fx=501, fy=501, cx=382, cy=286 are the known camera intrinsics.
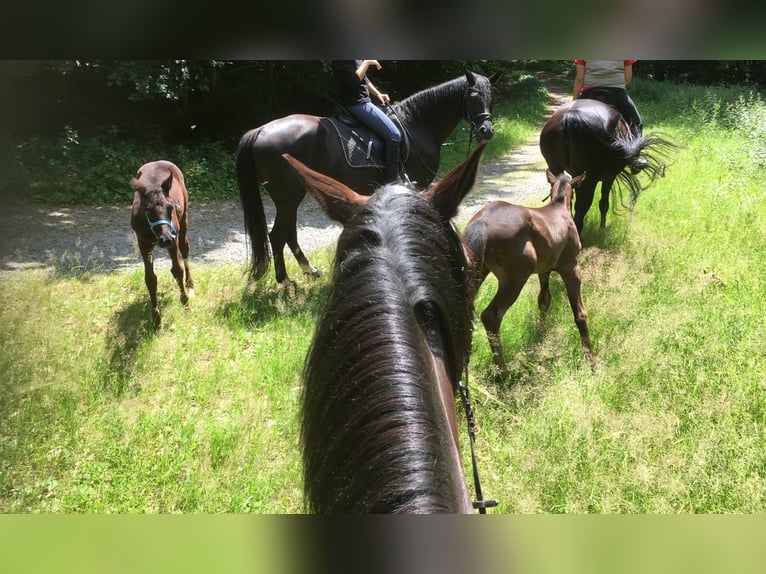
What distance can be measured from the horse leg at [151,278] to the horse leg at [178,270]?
0.10 meters

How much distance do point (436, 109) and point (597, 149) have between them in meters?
1.26

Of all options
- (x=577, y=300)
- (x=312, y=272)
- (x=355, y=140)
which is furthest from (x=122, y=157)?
(x=577, y=300)

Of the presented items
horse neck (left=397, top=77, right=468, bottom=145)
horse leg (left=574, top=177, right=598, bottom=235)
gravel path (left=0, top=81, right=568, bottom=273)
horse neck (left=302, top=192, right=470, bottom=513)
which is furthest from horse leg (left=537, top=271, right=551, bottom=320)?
horse neck (left=302, top=192, right=470, bottom=513)

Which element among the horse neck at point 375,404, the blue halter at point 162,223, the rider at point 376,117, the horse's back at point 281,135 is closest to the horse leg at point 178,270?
the blue halter at point 162,223

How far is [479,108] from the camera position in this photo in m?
3.83

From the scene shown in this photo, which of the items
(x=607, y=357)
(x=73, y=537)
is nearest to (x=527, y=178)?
(x=607, y=357)

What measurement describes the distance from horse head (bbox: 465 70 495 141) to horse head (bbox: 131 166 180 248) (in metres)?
2.30

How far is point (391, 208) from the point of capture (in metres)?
1.00

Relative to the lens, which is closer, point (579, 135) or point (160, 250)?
point (160, 250)

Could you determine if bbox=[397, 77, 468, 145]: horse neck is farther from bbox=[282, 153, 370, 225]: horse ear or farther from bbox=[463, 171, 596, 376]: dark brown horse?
bbox=[282, 153, 370, 225]: horse ear

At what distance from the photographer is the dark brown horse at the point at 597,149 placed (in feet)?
11.9

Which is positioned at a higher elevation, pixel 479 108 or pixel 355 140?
pixel 479 108

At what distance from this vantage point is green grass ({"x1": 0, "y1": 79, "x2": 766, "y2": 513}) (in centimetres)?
181

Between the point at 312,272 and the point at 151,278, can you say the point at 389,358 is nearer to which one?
the point at 151,278
